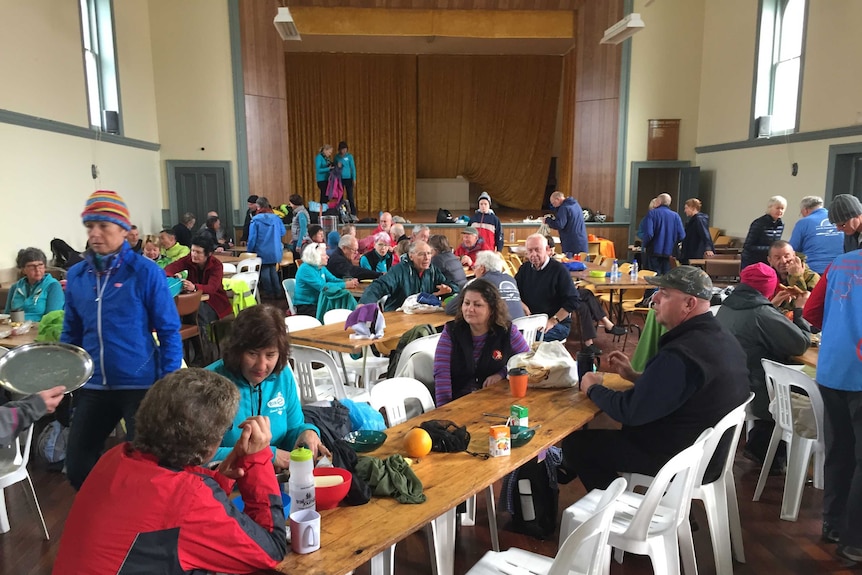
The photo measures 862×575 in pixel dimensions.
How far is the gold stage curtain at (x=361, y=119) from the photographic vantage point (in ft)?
53.6

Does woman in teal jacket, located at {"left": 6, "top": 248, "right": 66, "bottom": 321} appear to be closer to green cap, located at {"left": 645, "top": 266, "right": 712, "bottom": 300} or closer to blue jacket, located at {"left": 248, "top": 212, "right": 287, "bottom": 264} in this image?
blue jacket, located at {"left": 248, "top": 212, "right": 287, "bottom": 264}

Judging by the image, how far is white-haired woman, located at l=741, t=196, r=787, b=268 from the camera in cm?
746

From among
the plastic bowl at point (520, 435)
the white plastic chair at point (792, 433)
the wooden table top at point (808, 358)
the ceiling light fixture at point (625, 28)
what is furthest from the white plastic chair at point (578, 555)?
the ceiling light fixture at point (625, 28)

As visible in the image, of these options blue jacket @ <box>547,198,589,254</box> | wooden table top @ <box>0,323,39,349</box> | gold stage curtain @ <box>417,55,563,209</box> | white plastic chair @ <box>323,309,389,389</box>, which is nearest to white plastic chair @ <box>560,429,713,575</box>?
white plastic chair @ <box>323,309,389,389</box>

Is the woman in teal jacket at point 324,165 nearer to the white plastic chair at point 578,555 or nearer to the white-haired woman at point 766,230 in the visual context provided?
the white-haired woman at point 766,230

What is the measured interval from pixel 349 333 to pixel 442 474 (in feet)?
7.60

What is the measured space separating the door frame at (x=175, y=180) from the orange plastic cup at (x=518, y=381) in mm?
10892

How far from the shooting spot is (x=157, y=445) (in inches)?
59.6

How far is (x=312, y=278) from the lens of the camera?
5.85 meters

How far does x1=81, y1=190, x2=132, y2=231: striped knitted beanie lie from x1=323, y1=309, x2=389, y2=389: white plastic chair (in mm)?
2076

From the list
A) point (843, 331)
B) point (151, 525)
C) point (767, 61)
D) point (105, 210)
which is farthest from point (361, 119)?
point (151, 525)

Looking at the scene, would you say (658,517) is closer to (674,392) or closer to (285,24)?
(674,392)

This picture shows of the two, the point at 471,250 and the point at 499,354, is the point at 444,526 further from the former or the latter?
the point at 471,250

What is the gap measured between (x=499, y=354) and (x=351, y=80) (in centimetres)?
1445
